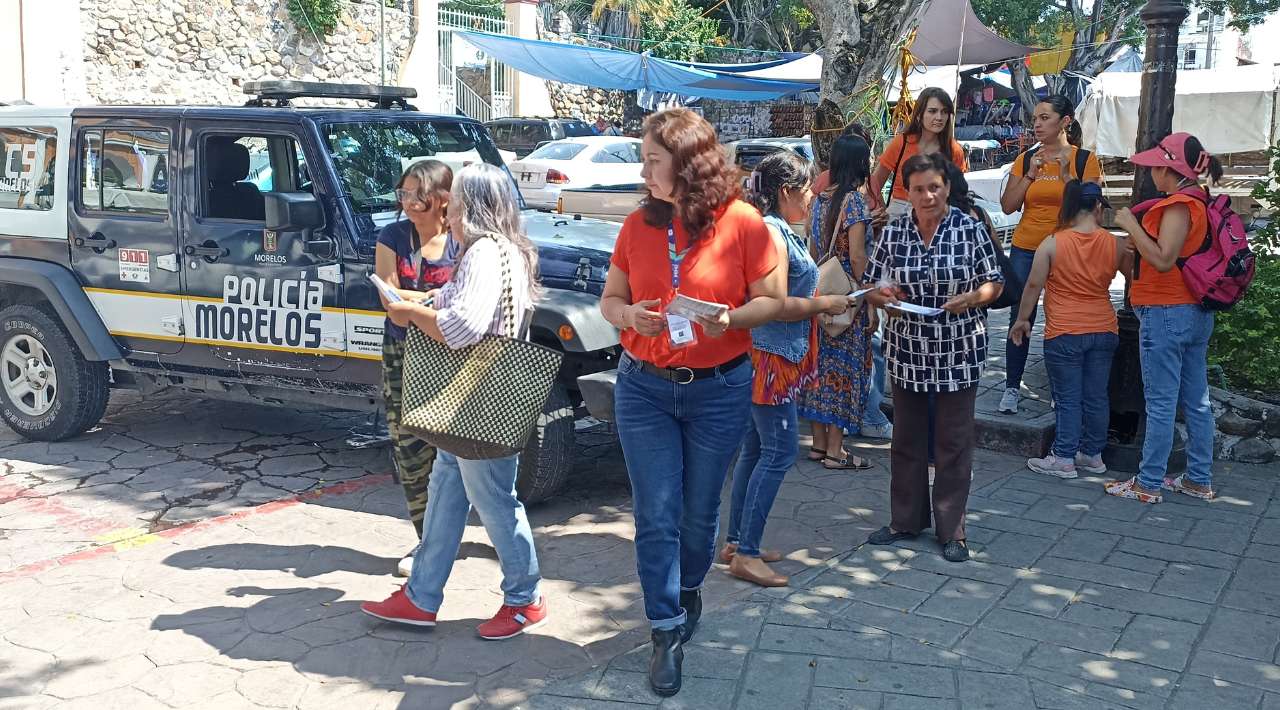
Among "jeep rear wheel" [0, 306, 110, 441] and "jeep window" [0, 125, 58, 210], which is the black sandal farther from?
"jeep window" [0, 125, 58, 210]

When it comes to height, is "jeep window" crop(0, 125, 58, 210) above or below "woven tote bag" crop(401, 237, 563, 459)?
above

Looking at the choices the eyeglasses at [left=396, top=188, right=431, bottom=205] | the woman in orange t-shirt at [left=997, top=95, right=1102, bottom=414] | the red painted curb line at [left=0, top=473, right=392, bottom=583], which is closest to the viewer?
the eyeglasses at [left=396, top=188, right=431, bottom=205]

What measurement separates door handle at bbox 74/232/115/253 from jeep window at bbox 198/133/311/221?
69 centimetres

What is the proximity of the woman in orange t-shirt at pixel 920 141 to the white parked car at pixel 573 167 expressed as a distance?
12.3 metres

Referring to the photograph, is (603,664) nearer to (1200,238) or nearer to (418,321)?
(418,321)

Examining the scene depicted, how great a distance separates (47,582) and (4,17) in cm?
1456

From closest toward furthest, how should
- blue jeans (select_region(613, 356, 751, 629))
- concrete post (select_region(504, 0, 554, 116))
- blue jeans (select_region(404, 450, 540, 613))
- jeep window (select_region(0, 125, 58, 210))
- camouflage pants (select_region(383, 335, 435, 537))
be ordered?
blue jeans (select_region(613, 356, 751, 629)) → blue jeans (select_region(404, 450, 540, 613)) → camouflage pants (select_region(383, 335, 435, 537)) → jeep window (select_region(0, 125, 58, 210)) → concrete post (select_region(504, 0, 554, 116))

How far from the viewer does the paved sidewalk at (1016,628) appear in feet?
12.9

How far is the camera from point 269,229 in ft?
19.6

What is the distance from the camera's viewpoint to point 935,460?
5.28 metres

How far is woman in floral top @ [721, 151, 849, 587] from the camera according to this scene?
15.3 feet

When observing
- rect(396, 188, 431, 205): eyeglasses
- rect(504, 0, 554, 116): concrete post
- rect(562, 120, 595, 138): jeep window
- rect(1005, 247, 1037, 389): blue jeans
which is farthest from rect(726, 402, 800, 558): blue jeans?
rect(504, 0, 554, 116): concrete post

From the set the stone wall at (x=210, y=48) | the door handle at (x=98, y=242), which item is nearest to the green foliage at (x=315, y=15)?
the stone wall at (x=210, y=48)

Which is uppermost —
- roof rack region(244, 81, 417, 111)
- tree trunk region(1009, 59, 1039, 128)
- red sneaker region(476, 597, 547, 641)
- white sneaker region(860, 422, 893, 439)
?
tree trunk region(1009, 59, 1039, 128)
